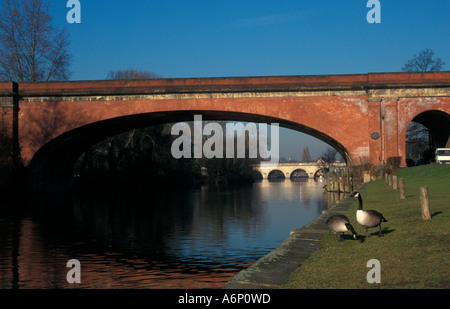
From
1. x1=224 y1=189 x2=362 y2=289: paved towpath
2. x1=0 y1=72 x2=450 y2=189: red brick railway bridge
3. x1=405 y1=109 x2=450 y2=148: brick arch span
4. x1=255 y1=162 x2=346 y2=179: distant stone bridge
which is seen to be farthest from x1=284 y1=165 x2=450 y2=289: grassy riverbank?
x1=255 y1=162 x2=346 y2=179: distant stone bridge

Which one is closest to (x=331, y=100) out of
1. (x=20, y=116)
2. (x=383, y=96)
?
(x=383, y=96)

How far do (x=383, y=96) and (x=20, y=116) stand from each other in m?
22.6

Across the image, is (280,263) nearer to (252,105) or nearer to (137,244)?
(137,244)

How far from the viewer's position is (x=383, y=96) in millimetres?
28656

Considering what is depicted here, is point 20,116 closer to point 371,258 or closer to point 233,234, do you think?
point 233,234

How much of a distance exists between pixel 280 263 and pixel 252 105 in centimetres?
2343

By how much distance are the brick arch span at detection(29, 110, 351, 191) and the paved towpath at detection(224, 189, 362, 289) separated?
21646 millimetres

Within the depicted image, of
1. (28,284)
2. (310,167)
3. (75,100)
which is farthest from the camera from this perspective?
(310,167)

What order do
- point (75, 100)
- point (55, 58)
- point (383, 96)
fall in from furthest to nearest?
point (55, 58) < point (75, 100) < point (383, 96)

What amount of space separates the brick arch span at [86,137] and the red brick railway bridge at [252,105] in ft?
0.51

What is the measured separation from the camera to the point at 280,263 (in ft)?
21.6

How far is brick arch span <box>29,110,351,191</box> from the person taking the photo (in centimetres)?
3078

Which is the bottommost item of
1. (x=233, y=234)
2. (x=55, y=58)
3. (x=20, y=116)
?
(x=233, y=234)
